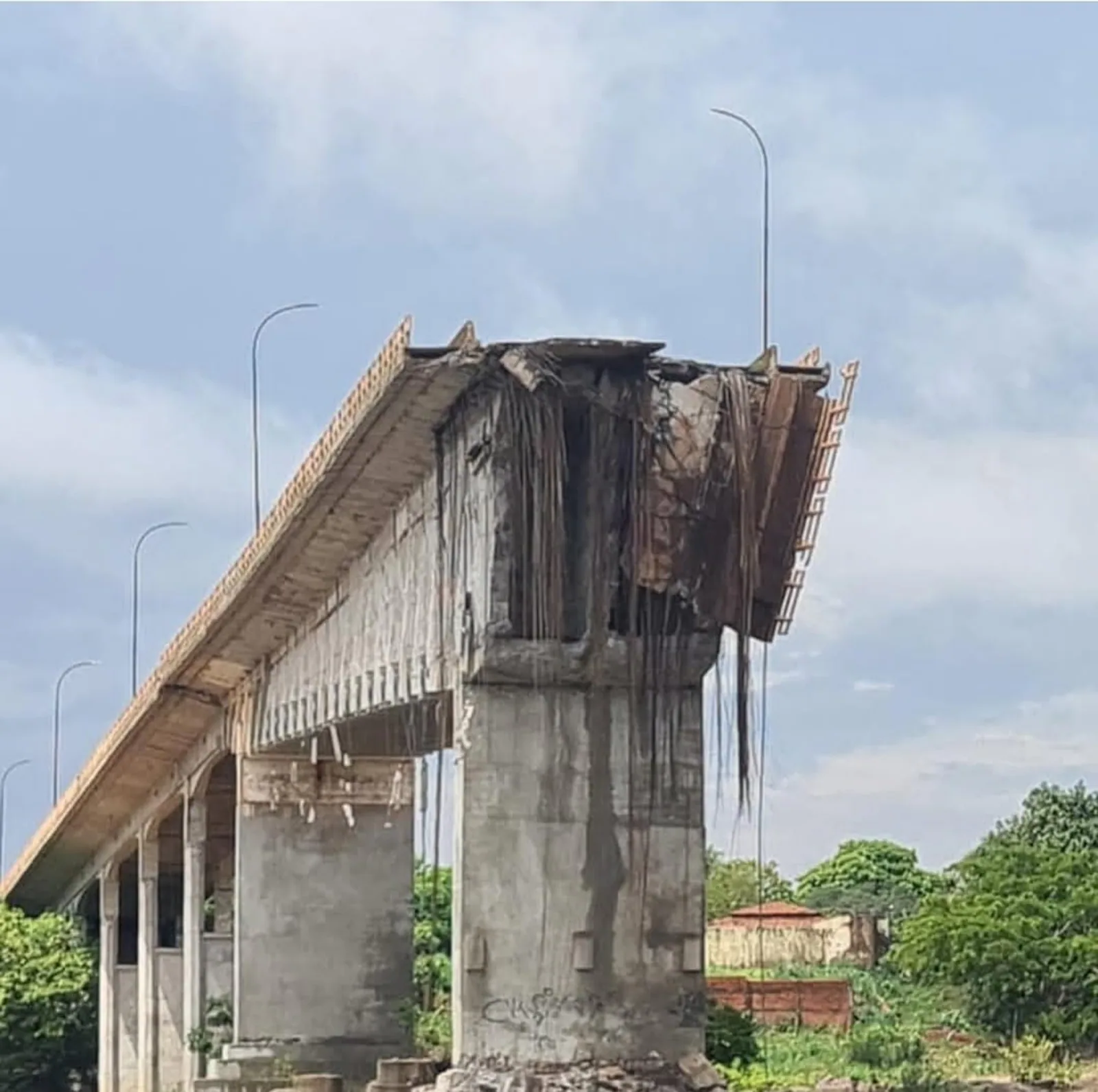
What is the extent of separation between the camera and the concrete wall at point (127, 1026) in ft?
170

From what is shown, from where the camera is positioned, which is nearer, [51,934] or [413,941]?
[413,941]

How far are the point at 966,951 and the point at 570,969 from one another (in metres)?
17.3

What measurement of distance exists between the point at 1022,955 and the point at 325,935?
1082 centimetres

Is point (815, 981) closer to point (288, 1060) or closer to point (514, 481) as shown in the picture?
point (288, 1060)

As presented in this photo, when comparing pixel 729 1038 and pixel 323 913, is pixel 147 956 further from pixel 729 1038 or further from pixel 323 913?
pixel 729 1038

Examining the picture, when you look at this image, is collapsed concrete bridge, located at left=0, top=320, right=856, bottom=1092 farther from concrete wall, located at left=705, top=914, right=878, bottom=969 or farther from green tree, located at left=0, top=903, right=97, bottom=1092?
green tree, located at left=0, top=903, right=97, bottom=1092

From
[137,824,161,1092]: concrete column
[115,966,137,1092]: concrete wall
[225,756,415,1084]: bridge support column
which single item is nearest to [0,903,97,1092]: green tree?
[115,966,137,1092]: concrete wall

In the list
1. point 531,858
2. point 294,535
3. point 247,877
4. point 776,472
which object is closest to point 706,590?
point 776,472

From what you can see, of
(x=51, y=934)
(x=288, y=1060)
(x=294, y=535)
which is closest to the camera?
(x=294, y=535)

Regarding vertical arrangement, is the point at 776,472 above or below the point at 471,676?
above

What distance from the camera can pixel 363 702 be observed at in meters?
27.5

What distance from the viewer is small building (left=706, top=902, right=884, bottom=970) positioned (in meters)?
52.2

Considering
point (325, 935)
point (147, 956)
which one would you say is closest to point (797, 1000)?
point (325, 935)

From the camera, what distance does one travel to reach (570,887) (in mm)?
20922
